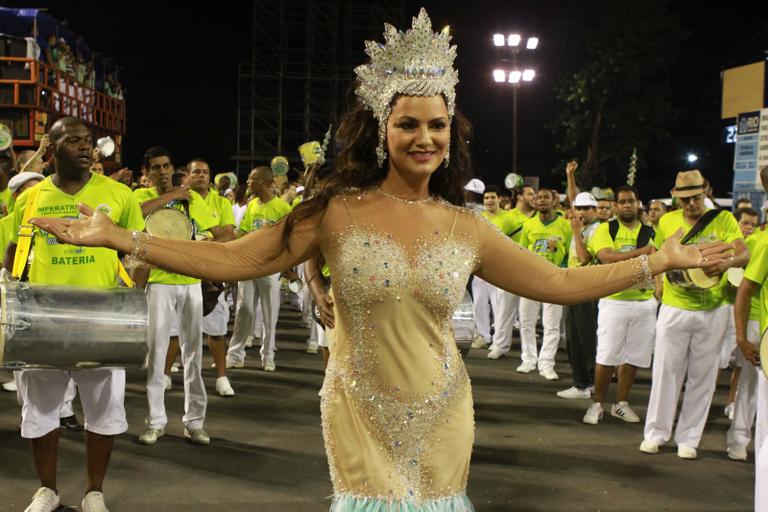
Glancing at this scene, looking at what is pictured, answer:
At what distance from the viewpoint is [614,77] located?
3547cm

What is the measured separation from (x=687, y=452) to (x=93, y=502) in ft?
14.8

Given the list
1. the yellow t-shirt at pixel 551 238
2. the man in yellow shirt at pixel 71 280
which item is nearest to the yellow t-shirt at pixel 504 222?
the yellow t-shirt at pixel 551 238

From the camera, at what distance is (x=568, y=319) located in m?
9.07

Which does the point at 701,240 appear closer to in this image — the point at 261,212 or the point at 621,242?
the point at 621,242

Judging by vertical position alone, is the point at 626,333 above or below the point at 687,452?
above

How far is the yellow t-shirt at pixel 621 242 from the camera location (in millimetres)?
7793

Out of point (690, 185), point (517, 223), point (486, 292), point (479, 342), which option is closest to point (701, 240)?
point (690, 185)

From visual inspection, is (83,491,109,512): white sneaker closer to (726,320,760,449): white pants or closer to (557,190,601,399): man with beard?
(726,320,760,449): white pants

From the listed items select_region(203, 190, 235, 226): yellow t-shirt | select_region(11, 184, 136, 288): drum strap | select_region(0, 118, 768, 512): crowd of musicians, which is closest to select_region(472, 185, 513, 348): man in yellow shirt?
select_region(0, 118, 768, 512): crowd of musicians

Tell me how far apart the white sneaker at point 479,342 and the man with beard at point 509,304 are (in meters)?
0.71

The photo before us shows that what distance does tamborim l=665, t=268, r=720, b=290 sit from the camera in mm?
6246

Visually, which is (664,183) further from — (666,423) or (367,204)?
(367,204)

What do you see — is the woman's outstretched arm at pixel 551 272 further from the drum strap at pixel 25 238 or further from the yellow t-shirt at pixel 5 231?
the yellow t-shirt at pixel 5 231

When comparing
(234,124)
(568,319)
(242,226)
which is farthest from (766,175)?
(234,124)
